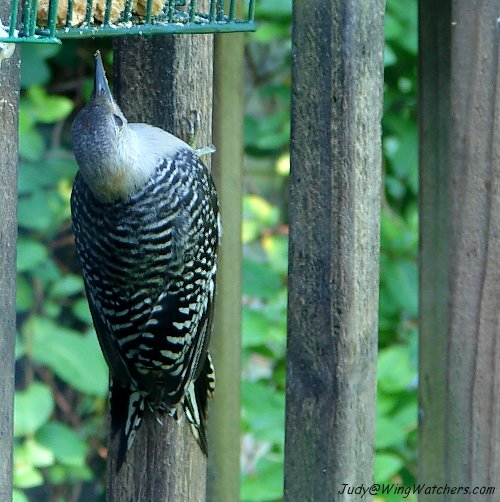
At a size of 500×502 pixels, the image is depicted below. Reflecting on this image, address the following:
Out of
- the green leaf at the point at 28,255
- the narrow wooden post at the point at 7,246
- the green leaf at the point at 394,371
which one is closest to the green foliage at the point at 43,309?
the green leaf at the point at 28,255

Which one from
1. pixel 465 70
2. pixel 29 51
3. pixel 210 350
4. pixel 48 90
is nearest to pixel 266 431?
pixel 210 350

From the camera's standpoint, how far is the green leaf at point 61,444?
3.07 meters

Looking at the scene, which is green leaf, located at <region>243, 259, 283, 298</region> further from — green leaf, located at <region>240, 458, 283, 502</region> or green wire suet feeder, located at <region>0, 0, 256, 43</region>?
green wire suet feeder, located at <region>0, 0, 256, 43</region>

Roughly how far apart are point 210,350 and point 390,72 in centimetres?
131

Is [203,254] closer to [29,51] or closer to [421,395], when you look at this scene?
[421,395]

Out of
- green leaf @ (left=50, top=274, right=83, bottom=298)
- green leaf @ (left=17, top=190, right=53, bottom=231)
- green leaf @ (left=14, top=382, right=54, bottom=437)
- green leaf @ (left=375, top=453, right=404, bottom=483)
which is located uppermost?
Result: green leaf @ (left=17, top=190, right=53, bottom=231)

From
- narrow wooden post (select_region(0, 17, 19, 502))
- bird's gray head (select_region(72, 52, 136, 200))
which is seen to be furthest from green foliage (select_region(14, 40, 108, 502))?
narrow wooden post (select_region(0, 17, 19, 502))

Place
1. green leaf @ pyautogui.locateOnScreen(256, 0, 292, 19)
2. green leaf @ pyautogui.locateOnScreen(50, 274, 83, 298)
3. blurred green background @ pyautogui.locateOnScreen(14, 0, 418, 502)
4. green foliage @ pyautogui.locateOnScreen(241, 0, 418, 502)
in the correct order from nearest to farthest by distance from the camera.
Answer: green foliage @ pyautogui.locateOnScreen(241, 0, 418, 502), blurred green background @ pyautogui.locateOnScreen(14, 0, 418, 502), green leaf @ pyautogui.locateOnScreen(256, 0, 292, 19), green leaf @ pyautogui.locateOnScreen(50, 274, 83, 298)

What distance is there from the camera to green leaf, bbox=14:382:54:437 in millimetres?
2918

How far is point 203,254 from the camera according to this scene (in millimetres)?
2293

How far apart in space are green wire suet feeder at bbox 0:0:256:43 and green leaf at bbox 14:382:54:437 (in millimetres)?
1428

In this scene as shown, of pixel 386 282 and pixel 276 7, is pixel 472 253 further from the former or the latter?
pixel 276 7

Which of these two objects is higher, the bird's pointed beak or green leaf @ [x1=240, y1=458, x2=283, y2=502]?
the bird's pointed beak

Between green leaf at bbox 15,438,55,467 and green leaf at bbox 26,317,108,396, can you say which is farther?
green leaf at bbox 26,317,108,396
